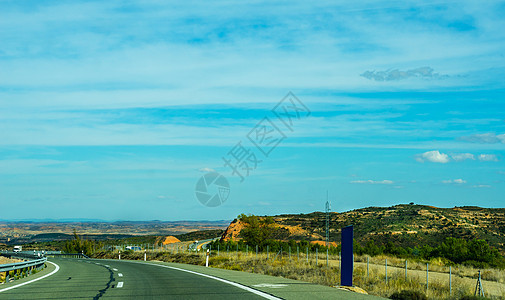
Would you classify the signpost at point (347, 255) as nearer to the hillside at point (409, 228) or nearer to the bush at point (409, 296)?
the bush at point (409, 296)

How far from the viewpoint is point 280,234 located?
8169 centimetres

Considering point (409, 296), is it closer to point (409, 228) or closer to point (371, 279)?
point (371, 279)

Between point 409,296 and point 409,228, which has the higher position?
point 409,228

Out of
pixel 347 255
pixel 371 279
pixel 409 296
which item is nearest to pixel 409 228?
pixel 371 279

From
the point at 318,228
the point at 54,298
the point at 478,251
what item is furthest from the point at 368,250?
the point at 54,298

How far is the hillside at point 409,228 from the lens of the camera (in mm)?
67725

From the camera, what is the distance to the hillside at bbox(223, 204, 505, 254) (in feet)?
222

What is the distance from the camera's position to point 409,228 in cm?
7544

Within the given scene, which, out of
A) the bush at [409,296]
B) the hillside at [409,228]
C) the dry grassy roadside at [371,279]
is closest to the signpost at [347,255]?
the dry grassy roadside at [371,279]

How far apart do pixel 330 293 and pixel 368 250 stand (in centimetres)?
3979

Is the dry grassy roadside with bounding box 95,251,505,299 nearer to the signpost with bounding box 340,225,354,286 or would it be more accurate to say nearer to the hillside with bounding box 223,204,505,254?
the signpost with bounding box 340,225,354,286

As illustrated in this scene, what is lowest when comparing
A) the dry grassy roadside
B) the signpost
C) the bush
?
the dry grassy roadside

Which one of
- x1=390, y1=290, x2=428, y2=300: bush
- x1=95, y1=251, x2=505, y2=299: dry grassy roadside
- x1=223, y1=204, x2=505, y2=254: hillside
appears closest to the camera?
x1=390, y1=290, x2=428, y2=300: bush

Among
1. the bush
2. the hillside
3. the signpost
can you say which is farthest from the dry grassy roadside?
the hillside
